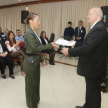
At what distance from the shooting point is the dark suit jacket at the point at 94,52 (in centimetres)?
158

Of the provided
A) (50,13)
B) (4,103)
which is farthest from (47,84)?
(50,13)

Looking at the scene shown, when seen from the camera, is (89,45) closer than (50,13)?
Yes

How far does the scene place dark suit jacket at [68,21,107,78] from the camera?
1583mm

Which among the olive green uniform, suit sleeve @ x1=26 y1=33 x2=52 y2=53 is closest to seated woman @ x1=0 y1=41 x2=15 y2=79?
the olive green uniform

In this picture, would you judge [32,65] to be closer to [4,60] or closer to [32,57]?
[32,57]

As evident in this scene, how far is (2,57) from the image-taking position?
3.60m

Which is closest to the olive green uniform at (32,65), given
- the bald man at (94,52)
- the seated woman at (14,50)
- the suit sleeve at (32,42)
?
the suit sleeve at (32,42)

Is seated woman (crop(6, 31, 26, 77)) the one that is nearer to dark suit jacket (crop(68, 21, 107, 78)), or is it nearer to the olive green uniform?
the olive green uniform

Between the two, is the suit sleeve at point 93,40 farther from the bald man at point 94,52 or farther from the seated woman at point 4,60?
the seated woman at point 4,60

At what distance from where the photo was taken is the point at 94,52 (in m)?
1.65

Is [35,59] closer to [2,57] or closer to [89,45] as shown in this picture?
[89,45]

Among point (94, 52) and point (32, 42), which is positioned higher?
point (32, 42)

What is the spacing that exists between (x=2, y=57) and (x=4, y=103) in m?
1.58

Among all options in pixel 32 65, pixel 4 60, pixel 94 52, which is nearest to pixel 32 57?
pixel 32 65
